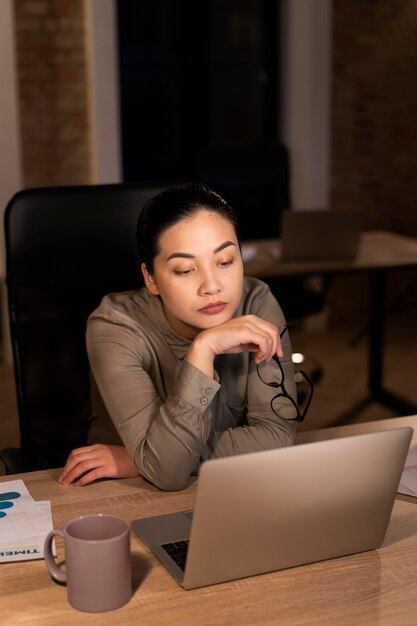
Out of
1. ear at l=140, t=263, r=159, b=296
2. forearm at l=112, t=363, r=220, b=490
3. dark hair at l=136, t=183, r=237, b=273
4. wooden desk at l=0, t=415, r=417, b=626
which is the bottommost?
wooden desk at l=0, t=415, r=417, b=626

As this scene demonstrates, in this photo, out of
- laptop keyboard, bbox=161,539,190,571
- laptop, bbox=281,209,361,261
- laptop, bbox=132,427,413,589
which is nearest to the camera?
laptop, bbox=132,427,413,589

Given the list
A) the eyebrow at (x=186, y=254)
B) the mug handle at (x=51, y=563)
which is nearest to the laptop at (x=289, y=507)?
the mug handle at (x=51, y=563)

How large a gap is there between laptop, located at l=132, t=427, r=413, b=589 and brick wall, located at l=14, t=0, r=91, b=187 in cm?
353

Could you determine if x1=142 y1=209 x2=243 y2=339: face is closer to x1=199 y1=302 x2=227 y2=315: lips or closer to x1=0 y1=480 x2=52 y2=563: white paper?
x1=199 y1=302 x2=227 y2=315: lips

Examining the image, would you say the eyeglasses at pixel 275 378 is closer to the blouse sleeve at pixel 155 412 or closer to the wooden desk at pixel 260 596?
the blouse sleeve at pixel 155 412

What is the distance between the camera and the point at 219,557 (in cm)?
122

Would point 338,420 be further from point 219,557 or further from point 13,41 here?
point 219,557

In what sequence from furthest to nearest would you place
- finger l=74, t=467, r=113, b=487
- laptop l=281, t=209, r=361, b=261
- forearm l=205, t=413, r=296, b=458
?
laptop l=281, t=209, r=361, b=261 < forearm l=205, t=413, r=296, b=458 < finger l=74, t=467, r=113, b=487

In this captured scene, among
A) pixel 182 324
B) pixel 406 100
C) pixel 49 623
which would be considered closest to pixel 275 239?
pixel 406 100

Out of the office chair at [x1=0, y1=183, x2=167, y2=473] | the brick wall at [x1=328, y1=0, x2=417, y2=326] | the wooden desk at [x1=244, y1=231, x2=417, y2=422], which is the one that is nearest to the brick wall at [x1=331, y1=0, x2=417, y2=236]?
the brick wall at [x1=328, y1=0, x2=417, y2=326]

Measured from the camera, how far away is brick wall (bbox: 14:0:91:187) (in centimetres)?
449

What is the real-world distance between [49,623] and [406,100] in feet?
14.8

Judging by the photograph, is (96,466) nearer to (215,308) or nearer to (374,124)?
(215,308)

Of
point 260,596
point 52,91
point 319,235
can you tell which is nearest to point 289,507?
point 260,596
